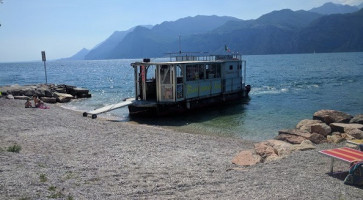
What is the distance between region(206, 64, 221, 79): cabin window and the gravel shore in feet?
41.8

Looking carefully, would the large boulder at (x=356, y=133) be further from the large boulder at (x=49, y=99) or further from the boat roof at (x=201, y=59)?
the large boulder at (x=49, y=99)

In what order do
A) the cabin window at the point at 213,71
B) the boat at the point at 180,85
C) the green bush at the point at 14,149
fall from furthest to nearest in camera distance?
the cabin window at the point at 213,71 → the boat at the point at 180,85 → the green bush at the point at 14,149

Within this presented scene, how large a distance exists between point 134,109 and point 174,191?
15454mm

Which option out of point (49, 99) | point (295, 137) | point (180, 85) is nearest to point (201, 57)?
point (180, 85)

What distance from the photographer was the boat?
880 inches

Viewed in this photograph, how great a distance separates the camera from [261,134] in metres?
18.0

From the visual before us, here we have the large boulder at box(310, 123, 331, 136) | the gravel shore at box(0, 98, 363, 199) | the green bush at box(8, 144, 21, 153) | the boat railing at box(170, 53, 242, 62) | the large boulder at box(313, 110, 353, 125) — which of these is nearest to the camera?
the gravel shore at box(0, 98, 363, 199)

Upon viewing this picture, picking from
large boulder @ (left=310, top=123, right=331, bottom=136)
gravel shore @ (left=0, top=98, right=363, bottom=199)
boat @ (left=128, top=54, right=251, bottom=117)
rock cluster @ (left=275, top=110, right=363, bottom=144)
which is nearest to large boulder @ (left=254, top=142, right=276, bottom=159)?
gravel shore @ (left=0, top=98, right=363, bottom=199)

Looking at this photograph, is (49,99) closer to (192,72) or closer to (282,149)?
(192,72)

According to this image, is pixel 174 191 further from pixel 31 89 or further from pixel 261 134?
pixel 31 89

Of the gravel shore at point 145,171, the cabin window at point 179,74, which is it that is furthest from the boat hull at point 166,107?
the gravel shore at point 145,171

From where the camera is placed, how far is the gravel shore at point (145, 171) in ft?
23.7

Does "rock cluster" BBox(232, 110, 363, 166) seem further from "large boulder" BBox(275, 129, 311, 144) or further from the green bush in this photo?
the green bush

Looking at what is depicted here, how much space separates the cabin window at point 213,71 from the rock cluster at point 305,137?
9942 millimetres
